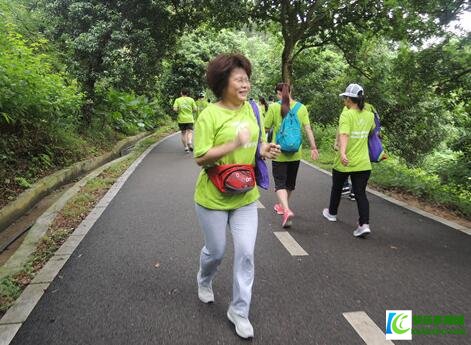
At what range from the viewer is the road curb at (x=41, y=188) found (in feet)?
20.3

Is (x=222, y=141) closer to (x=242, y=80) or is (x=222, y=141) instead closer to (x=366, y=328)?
(x=242, y=80)

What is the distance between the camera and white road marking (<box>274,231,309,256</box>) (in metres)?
4.59

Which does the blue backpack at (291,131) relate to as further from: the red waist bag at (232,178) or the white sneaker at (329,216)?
the red waist bag at (232,178)

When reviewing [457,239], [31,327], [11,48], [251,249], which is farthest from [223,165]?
[11,48]

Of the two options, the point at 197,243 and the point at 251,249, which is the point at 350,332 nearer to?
the point at 251,249

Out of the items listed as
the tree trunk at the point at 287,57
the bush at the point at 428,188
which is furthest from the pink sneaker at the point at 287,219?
the tree trunk at the point at 287,57

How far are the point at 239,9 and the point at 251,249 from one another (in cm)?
1152

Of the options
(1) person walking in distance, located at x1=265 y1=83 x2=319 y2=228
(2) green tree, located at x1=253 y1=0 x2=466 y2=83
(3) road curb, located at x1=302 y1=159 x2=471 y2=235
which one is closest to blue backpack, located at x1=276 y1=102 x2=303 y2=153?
(1) person walking in distance, located at x1=265 y1=83 x2=319 y2=228

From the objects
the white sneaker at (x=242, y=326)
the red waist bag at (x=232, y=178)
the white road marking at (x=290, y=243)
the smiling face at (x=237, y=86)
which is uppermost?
the smiling face at (x=237, y=86)

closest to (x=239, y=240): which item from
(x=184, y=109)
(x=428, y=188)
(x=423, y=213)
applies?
(x=423, y=213)

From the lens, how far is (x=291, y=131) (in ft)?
17.2

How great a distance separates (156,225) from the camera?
5.58 metres

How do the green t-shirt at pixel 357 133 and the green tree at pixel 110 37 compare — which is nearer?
the green t-shirt at pixel 357 133

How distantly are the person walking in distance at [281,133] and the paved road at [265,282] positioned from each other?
50 centimetres
